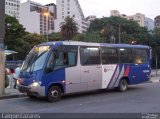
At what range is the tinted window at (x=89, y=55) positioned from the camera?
16.4 meters

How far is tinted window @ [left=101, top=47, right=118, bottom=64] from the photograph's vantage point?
1792cm

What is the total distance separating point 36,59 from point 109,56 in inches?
198

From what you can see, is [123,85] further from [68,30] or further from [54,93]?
[68,30]

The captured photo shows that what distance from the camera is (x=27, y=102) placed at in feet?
47.7

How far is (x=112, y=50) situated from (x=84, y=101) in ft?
15.6

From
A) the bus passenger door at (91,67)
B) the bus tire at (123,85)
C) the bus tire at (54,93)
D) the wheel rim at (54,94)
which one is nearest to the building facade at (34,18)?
→ the bus tire at (123,85)

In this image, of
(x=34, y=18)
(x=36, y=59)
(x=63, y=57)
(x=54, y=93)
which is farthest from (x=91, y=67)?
(x=34, y=18)

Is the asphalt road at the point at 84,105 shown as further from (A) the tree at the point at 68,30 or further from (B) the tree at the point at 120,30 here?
(B) the tree at the point at 120,30

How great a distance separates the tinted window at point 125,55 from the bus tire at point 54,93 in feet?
17.7

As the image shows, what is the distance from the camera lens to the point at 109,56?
18359mm

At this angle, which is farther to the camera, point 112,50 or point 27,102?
point 112,50

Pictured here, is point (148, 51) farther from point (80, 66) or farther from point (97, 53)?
point (80, 66)

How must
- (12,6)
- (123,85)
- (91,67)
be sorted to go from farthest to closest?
(12,6) < (123,85) < (91,67)

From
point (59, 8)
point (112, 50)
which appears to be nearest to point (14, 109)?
point (112, 50)
